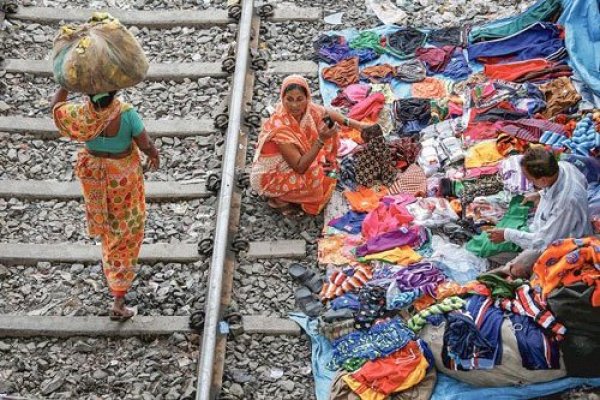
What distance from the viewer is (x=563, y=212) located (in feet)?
20.5

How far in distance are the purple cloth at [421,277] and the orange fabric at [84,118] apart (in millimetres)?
2188

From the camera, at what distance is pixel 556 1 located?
8.66 m

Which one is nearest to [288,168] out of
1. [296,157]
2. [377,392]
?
[296,157]

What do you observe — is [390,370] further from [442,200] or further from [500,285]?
[442,200]

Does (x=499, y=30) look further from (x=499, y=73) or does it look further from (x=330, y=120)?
(x=330, y=120)

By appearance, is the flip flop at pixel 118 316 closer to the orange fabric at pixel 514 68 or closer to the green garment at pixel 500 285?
the green garment at pixel 500 285

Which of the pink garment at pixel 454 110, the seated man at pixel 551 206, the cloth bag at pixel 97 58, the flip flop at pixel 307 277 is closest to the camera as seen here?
the cloth bag at pixel 97 58

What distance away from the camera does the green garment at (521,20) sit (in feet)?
28.2

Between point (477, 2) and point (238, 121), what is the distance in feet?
9.64

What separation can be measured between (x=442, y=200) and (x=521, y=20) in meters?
2.40

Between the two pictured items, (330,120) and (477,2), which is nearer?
(330,120)

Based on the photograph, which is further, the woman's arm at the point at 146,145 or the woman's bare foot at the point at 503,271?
the woman's bare foot at the point at 503,271

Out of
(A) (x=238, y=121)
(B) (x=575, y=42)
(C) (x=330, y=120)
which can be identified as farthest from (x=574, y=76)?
(A) (x=238, y=121)

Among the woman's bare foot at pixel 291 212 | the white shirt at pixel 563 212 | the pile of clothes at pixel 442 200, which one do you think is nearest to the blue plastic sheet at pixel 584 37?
the pile of clothes at pixel 442 200
